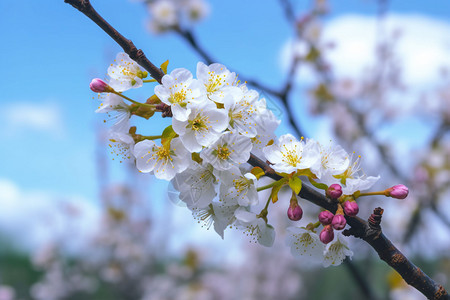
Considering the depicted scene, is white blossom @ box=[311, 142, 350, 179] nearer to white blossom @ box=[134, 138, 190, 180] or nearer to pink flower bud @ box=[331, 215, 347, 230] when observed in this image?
pink flower bud @ box=[331, 215, 347, 230]

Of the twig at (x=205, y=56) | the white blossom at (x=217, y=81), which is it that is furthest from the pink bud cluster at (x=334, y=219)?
the twig at (x=205, y=56)

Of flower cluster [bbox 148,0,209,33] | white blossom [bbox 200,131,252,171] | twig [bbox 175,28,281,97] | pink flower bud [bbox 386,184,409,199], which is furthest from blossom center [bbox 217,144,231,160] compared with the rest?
flower cluster [bbox 148,0,209,33]

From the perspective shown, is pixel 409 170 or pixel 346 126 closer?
pixel 409 170

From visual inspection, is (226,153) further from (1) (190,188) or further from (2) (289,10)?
(2) (289,10)

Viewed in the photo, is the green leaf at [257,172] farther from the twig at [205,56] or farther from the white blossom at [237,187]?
the twig at [205,56]

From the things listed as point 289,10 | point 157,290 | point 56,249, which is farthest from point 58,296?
point 289,10

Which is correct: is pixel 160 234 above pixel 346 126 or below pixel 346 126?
below
